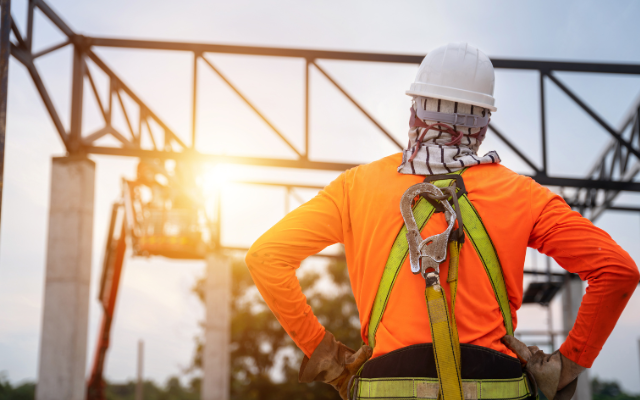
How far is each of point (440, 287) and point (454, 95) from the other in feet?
2.66

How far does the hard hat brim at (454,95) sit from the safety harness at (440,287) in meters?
0.36

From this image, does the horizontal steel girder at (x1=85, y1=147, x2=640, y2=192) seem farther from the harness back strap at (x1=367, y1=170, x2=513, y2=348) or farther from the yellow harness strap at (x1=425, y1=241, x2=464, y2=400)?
the yellow harness strap at (x1=425, y1=241, x2=464, y2=400)

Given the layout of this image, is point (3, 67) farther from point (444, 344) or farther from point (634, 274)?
point (634, 274)

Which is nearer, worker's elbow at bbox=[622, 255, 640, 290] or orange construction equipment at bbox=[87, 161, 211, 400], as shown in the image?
worker's elbow at bbox=[622, 255, 640, 290]

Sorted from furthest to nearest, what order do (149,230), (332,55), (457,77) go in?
1. (149,230)
2. (332,55)
3. (457,77)

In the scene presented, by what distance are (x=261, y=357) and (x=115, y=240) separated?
24.8 metres

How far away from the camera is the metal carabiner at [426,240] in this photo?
6.70 ft

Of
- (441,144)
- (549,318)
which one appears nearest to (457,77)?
(441,144)

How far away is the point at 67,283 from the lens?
28.3 ft

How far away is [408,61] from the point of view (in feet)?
Result: 30.2

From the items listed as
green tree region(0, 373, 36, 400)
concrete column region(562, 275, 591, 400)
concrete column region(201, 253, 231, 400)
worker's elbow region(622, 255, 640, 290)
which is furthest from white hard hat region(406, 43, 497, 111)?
green tree region(0, 373, 36, 400)

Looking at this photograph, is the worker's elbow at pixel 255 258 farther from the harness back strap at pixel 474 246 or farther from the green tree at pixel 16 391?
the green tree at pixel 16 391

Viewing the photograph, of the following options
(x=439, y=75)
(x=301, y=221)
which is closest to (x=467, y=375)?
(x=301, y=221)

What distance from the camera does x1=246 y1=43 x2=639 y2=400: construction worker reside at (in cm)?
209
